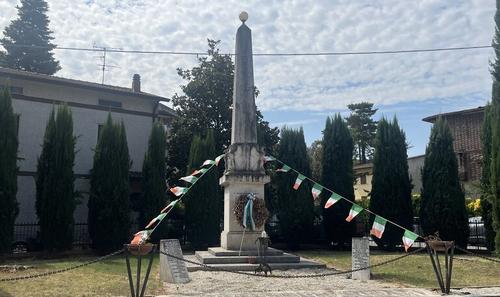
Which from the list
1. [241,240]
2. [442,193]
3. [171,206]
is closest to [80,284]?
[171,206]

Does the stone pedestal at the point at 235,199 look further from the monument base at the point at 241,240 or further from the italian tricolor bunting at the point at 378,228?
the italian tricolor bunting at the point at 378,228

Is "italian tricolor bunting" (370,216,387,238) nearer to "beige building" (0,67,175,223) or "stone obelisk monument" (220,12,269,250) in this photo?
"stone obelisk monument" (220,12,269,250)

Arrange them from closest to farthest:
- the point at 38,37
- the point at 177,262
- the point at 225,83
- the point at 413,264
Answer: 1. the point at 177,262
2. the point at 413,264
3. the point at 225,83
4. the point at 38,37

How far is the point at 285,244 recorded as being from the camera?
21.8m

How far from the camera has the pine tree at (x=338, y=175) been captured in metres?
21.3

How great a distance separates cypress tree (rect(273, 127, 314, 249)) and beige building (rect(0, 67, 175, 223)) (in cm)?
731

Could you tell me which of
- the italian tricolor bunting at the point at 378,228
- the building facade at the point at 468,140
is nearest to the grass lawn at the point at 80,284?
the italian tricolor bunting at the point at 378,228

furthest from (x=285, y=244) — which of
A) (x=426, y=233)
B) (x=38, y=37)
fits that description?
(x=38, y=37)

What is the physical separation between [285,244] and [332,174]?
3.75 m

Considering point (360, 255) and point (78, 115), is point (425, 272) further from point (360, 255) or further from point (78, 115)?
point (78, 115)

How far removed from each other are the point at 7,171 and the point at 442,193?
1657 cm

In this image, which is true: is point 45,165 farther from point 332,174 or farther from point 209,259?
point 332,174

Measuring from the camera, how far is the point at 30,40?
42531 mm

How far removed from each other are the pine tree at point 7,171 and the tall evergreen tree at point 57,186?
117 centimetres
